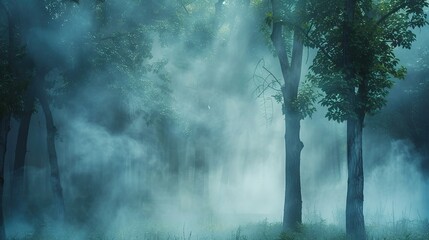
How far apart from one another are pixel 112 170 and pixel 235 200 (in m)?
7.69

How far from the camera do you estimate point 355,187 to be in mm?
10711

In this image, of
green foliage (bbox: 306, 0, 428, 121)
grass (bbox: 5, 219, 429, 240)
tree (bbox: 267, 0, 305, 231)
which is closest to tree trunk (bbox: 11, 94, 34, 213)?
grass (bbox: 5, 219, 429, 240)

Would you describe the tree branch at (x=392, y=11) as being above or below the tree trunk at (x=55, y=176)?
above

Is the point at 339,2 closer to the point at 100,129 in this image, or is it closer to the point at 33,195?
the point at 100,129

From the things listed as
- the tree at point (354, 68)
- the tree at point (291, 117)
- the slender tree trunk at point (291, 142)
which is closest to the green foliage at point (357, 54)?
the tree at point (354, 68)

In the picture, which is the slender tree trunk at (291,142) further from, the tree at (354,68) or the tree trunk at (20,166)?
the tree trunk at (20,166)

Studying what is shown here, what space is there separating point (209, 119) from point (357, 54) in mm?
14206

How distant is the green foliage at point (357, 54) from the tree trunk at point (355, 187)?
0.51m

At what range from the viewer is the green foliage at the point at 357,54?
34.9 feet

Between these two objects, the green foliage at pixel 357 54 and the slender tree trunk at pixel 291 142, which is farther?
the slender tree trunk at pixel 291 142

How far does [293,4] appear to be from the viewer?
13445 mm

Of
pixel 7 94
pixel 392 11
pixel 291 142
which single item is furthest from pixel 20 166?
pixel 392 11

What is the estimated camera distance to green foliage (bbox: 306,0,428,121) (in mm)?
10633

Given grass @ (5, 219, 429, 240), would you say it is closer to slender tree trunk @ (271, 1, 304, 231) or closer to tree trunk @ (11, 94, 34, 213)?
slender tree trunk @ (271, 1, 304, 231)
